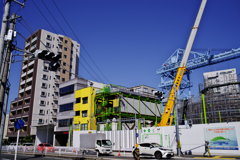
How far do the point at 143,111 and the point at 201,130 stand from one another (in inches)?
872

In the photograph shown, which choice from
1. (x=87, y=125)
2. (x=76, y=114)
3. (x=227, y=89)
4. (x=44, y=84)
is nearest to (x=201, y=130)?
(x=227, y=89)

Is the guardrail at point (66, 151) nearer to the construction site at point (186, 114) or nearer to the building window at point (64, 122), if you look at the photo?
the construction site at point (186, 114)

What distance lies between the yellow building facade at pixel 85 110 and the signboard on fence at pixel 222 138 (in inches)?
1003

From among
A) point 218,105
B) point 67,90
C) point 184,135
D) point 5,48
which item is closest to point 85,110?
point 67,90

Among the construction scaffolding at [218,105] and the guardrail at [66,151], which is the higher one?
the construction scaffolding at [218,105]

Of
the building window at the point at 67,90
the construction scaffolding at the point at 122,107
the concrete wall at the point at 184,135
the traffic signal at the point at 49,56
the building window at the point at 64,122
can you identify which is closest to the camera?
the traffic signal at the point at 49,56

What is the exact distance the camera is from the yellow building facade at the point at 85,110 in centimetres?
4514

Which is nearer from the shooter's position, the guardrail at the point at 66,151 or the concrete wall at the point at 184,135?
the concrete wall at the point at 184,135

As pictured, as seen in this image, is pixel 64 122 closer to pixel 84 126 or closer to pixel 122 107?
pixel 84 126

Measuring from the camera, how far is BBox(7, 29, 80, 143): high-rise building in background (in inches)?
2643

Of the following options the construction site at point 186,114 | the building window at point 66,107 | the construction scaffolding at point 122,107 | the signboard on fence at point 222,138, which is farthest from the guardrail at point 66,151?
the building window at point 66,107

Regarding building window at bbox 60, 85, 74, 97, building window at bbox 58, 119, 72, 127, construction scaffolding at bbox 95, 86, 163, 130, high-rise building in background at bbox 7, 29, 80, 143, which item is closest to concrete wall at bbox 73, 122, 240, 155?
construction scaffolding at bbox 95, 86, 163, 130

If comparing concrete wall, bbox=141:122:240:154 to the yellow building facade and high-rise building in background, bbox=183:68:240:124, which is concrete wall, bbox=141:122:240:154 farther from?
the yellow building facade

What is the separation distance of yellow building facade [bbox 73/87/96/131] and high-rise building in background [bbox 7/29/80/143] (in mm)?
20133
